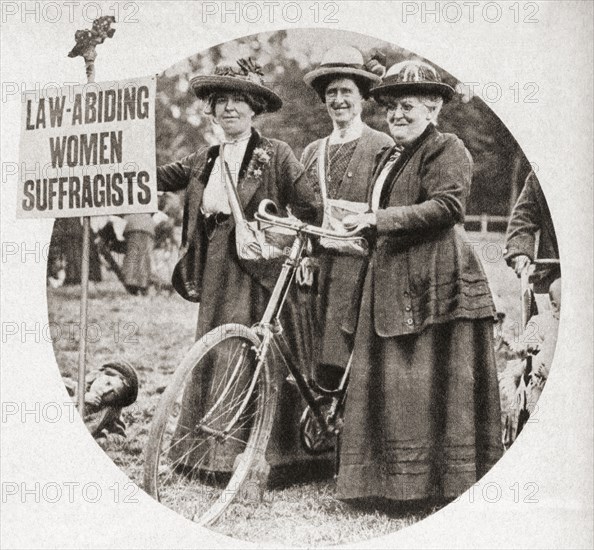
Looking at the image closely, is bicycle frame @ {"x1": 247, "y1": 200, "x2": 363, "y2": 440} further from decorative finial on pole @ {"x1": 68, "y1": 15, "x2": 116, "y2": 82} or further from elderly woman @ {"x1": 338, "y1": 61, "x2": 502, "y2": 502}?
decorative finial on pole @ {"x1": 68, "y1": 15, "x2": 116, "y2": 82}

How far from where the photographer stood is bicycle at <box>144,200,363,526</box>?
119 inches

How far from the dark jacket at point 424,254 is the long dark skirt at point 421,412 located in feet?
0.17

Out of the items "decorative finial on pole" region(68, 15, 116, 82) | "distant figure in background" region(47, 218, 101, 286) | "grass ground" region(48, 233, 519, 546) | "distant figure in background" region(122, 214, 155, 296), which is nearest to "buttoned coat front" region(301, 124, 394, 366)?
"grass ground" region(48, 233, 519, 546)

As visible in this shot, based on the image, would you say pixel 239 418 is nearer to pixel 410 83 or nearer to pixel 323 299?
pixel 323 299

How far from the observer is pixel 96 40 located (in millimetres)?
3158

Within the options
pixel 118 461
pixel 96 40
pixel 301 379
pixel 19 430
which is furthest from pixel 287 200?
pixel 19 430

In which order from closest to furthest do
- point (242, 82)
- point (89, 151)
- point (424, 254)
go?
point (424, 254)
point (242, 82)
point (89, 151)

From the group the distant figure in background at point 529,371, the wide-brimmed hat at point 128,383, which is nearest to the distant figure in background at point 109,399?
the wide-brimmed hat at point 128,383

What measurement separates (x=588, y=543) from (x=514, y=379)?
70cm

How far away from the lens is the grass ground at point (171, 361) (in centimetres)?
300

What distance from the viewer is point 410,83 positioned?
9.92ft

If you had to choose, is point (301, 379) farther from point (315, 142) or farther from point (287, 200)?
point (315, 142)

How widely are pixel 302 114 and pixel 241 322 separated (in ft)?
2.85

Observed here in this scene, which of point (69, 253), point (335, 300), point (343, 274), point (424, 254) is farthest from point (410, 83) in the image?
point (69, 253)
